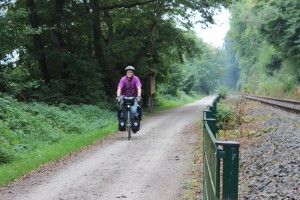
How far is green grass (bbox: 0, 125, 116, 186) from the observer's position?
27.5 ft

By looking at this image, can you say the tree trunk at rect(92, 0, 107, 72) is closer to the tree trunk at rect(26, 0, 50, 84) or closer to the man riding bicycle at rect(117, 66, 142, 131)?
the tree trunk at rect(26, 0, 50, 84)

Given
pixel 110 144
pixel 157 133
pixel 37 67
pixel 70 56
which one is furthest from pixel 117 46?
pixel 110 144

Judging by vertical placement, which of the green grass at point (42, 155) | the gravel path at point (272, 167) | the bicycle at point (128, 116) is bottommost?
the green grass at point (42, 155)

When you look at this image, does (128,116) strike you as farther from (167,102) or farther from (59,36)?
(167,102)

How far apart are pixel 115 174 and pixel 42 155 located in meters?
2.92

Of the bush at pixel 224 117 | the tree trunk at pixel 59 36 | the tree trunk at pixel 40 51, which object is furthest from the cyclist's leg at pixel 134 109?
the tree trunk at pixel 40 51

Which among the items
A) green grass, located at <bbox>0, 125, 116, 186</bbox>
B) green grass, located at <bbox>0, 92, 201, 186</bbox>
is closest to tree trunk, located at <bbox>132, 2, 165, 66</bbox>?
green grass, located at <bbox>0, 92, 201, 186</bbox>

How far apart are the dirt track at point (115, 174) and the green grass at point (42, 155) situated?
32 centimetres

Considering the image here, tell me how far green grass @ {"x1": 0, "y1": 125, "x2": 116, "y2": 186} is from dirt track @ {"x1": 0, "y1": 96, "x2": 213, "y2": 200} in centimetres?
32

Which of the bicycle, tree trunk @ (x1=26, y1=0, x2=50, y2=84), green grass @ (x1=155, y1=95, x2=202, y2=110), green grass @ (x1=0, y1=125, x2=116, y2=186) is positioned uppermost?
tree trunk @ (x1=26, y1=0, x2=50, y2=84)

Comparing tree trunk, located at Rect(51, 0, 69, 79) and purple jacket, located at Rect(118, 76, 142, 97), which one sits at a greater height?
tree trunk, located at Rect(51, 0, 69, 79)

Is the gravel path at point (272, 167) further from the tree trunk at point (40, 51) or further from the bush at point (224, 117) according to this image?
the tree trunk at point (40, 51)

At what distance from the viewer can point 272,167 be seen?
23.9ft

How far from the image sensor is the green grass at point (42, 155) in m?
8.37
